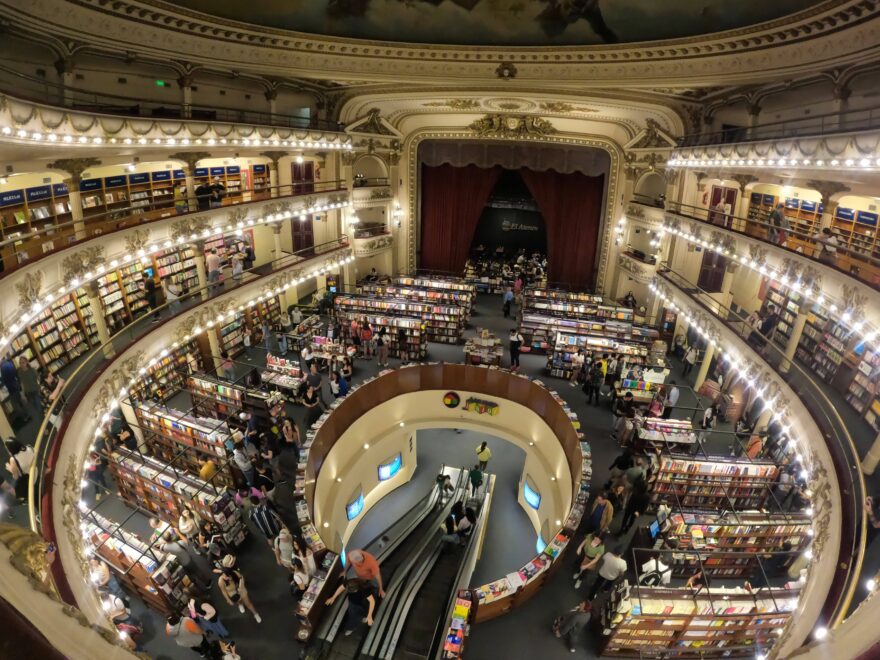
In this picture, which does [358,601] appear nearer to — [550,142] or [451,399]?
[451,399]

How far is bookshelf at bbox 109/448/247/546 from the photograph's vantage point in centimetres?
779

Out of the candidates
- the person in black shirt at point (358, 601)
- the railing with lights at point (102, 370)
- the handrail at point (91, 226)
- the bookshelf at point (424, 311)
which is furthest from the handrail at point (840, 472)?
the handrail at point (91, 226)

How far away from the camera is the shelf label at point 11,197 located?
8.70m

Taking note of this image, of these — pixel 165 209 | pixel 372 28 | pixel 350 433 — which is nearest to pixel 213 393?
pixel 350 433

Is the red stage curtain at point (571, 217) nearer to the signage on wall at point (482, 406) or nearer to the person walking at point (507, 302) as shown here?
the person walking at point (507, 302)

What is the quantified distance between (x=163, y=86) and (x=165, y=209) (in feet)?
11.1

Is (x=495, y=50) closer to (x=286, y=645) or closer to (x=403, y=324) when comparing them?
(x=403, y=324)

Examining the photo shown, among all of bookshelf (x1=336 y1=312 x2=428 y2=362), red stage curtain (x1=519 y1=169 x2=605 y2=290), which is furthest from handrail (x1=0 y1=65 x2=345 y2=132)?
red stage curtain (x1=519 y1=169 x2=605 y2=290)

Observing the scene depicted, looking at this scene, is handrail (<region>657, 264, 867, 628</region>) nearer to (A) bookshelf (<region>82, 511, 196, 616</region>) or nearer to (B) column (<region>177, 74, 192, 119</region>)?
(A) bookshelf (<region>82, 511, 196, 616</region>)

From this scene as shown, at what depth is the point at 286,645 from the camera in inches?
253

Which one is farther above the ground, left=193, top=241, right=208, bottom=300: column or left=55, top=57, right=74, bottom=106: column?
left=55, top=57, right=74, bottom=106: column

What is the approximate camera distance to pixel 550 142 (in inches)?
683

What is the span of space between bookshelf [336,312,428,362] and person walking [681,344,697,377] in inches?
286

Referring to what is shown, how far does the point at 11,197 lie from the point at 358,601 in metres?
9.70
